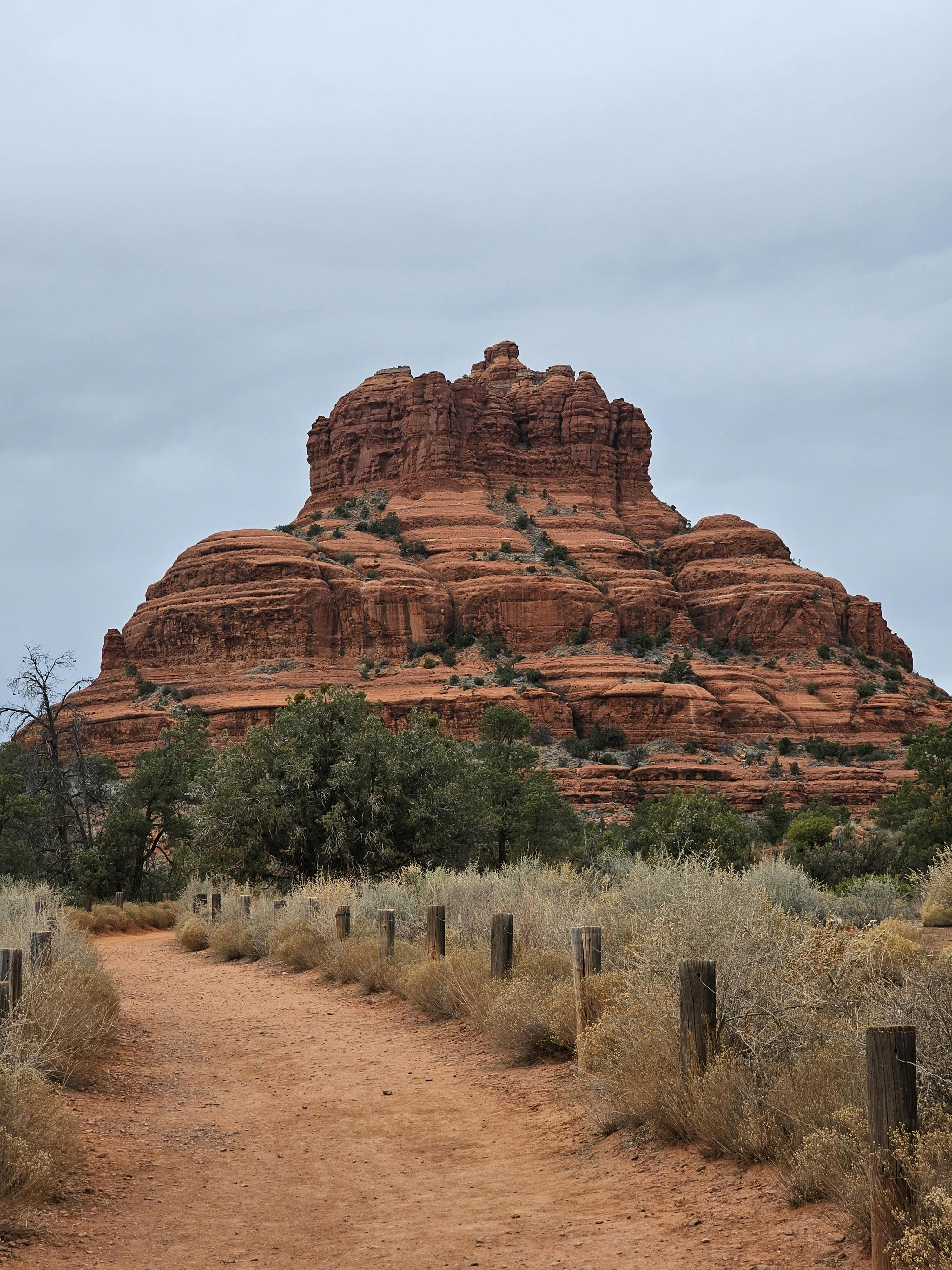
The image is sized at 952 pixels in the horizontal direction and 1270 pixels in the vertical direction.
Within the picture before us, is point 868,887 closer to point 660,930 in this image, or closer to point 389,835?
point 389,835

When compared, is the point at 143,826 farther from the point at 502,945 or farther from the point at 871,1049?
the point at 871,1049

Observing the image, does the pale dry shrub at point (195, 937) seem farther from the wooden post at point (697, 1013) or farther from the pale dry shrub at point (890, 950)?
the wooden post at point (697, 1013)

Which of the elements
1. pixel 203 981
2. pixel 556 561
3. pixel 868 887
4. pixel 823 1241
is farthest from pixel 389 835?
pixel 556 561

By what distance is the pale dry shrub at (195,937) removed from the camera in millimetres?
→ 20078

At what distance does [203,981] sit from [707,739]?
73973 mm

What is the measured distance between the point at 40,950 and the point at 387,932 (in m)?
4.49

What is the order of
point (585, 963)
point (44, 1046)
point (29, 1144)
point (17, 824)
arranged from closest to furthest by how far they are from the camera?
point (29, 1144) < point (44, 1046) < point (585, 963) < point (17, 824)

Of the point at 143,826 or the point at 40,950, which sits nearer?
the point at 40,950

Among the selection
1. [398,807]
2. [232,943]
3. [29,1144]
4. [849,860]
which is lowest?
[232,943]

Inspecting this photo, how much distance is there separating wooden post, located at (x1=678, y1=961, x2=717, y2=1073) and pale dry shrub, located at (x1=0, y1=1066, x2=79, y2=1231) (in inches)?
137

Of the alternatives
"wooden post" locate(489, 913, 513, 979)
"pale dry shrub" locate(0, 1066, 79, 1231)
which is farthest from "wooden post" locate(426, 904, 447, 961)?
"pale dry shrub" locate(0, 1066, 79, 1231)

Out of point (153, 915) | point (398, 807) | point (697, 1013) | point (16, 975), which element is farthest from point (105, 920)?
point (697, 1013)

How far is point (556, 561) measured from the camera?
4188 inches

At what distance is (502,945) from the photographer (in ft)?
33.0
